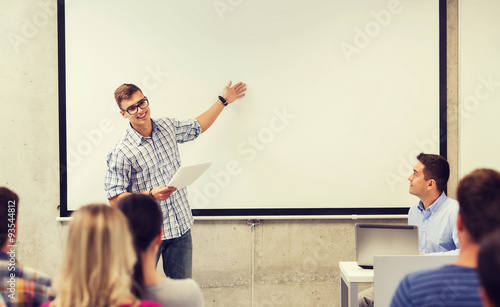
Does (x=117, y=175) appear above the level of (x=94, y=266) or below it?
above

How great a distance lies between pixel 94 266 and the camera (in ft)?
3.74

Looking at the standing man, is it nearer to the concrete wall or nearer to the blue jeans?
the blue jeans

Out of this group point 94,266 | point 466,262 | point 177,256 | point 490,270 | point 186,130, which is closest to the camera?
point 490,270

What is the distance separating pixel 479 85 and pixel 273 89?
1.58 metres

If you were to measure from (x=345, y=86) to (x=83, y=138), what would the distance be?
1968 mm

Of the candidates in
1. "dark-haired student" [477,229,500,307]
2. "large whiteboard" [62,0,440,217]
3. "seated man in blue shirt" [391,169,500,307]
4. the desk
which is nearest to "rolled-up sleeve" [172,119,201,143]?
"large whiteboard" [62,0,440,217]

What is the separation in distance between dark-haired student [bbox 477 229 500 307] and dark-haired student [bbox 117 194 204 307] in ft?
2.93

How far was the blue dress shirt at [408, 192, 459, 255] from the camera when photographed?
252 centimetres

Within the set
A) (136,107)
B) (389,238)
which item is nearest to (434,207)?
(389,238)

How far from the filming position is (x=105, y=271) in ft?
3.74

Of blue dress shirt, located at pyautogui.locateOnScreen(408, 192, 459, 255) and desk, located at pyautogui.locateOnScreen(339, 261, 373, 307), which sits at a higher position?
blue dress shirt, located at pyautogui.locateOnScreen(408, 192, 459, 255)

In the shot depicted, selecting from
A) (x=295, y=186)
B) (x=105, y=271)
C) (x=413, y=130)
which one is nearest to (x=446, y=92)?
(x=413, y=130)

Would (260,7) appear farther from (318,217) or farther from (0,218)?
(0,218)

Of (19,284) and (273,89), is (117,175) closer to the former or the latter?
(273,89)
